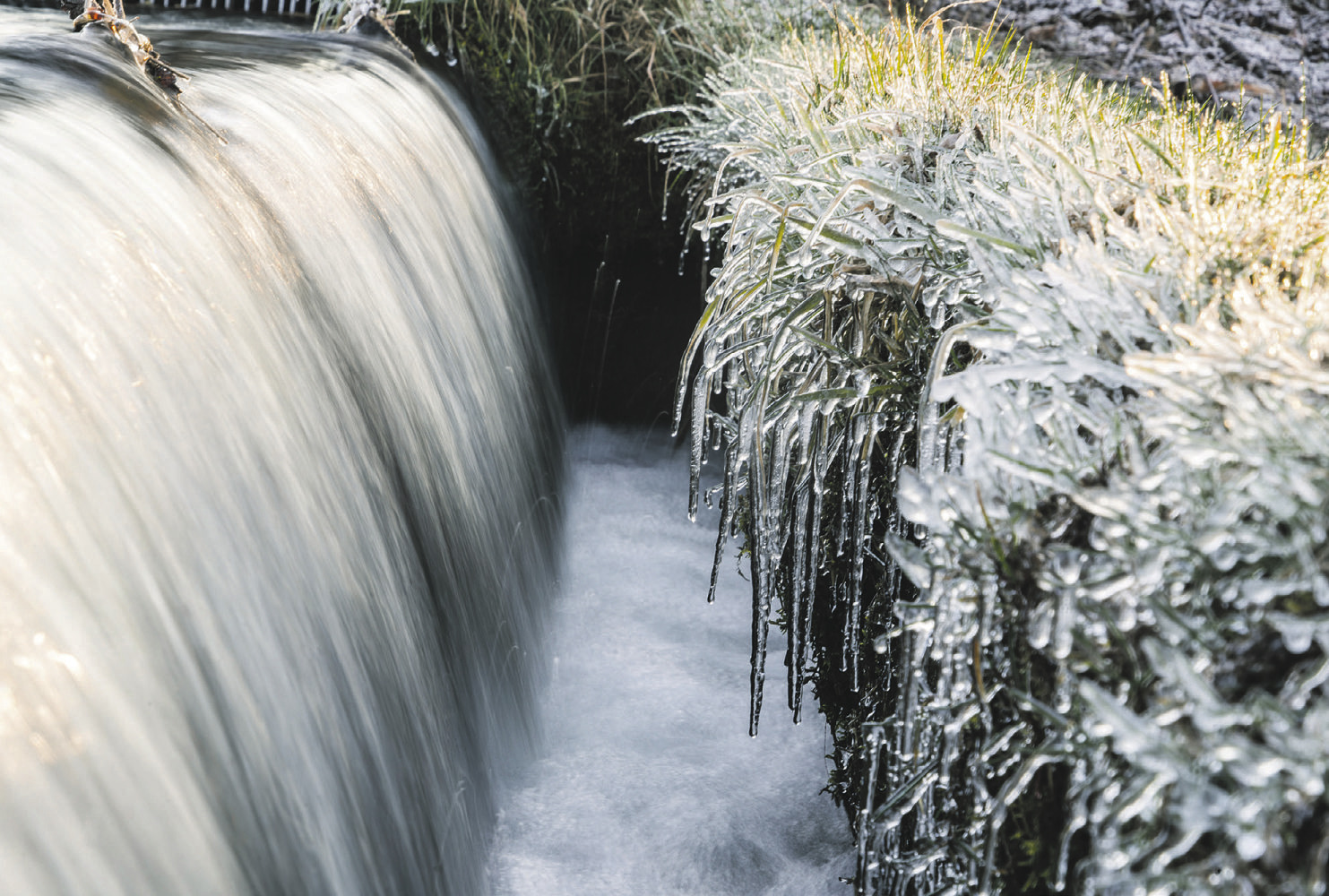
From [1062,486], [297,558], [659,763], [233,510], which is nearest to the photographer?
[1062,486]

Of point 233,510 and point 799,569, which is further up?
point 233,510

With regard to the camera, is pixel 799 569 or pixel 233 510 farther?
pixel 799 569

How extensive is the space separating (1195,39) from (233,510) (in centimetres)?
503

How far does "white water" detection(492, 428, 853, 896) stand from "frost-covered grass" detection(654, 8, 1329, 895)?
13.3 inches

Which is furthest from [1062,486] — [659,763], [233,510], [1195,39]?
[1195,39]

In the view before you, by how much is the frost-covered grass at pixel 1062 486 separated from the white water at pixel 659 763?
1.11 ft

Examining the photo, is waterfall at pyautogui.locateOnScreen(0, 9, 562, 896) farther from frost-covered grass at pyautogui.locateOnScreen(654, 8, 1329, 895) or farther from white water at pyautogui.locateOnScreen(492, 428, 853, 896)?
frost-covered grass at pyautogui.locateOnScreen(654, 8, 1329, 895)

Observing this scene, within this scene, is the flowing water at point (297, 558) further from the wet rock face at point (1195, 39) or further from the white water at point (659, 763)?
the wet rock face at point (1195, 39)

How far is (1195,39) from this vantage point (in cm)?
469

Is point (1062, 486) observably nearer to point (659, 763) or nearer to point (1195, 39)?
point (659, 763)

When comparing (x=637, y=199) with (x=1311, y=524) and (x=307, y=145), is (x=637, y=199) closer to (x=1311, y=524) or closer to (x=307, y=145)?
(x=307, y=145)

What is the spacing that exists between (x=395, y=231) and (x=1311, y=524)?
85.8 inches

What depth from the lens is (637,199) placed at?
4.33m

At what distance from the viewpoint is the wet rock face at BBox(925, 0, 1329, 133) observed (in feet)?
14.5
